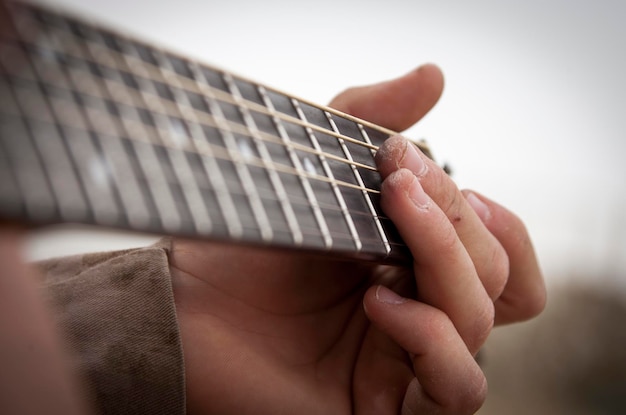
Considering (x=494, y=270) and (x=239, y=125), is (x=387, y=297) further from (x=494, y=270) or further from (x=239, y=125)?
(x=239, y=125)

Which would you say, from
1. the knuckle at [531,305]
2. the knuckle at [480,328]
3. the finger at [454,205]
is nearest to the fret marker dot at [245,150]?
the finger at [454,205]

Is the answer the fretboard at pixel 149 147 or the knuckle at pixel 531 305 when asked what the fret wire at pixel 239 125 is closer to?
the fretboard at pixel 149 147

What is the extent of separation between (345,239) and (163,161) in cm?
18

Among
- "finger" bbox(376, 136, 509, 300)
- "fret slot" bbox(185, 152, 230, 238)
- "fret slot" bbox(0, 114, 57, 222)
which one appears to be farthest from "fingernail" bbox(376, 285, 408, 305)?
"fret slot" bbox(0, 114, 57, 222)

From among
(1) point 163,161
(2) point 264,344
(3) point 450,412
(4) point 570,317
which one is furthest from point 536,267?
(4) point 570,317

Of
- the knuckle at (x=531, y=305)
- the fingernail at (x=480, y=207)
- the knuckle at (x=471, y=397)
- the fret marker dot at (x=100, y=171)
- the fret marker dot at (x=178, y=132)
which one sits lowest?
the knuckle at (x=471, y=397)

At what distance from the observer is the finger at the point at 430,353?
583mm

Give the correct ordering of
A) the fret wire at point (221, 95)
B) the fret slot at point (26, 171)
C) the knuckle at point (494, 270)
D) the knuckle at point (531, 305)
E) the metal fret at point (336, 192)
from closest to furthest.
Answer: the fret slot at point (26, 171), the fret wire at point (221, 95), the metal fret at point (336, 192), the knuckle at point (494, 270), the knuckle at point (531, 305)

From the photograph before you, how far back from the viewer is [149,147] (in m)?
0.32

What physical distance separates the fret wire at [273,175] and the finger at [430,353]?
245mm

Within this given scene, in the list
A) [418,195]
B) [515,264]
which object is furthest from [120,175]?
[515,264]

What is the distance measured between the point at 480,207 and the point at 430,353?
0.84 feet

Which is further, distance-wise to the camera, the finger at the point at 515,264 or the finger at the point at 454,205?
the finger at the point at 515,264

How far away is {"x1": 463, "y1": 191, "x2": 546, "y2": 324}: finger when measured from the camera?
757 millimetres
